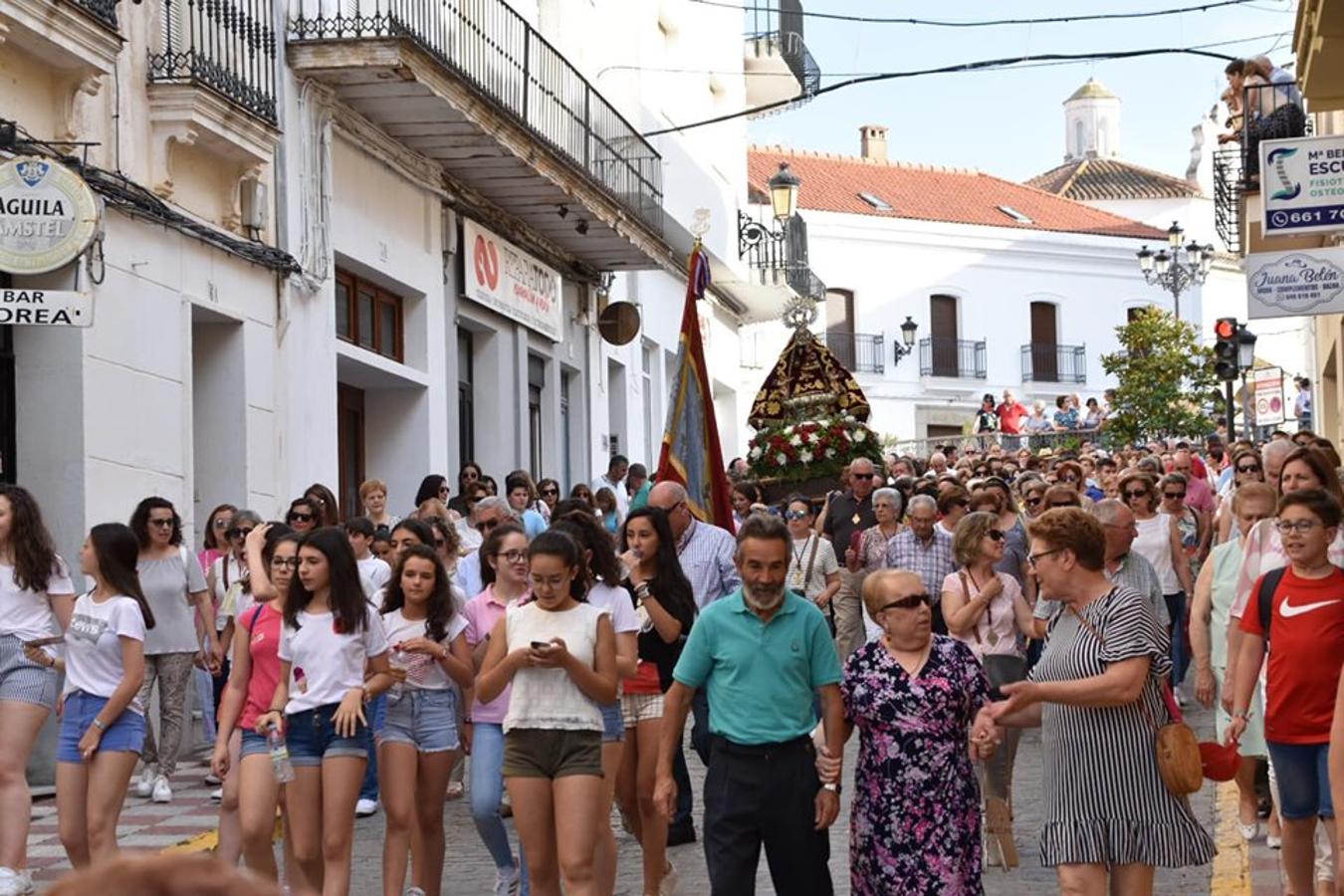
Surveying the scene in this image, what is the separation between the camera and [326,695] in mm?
8562

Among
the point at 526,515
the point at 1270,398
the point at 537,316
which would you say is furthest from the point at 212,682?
the point at 1270,398

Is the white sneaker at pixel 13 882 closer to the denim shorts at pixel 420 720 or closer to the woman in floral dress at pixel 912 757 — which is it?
the denim shorts at pixel 420 720

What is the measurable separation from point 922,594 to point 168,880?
17.7 feet

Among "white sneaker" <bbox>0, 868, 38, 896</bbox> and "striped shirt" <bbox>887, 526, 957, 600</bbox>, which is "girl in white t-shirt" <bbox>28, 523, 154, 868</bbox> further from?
"striped shirt" <bbox>887, 526, 957, 600</bbox>

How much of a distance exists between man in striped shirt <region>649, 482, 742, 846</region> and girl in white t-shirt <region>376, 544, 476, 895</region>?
188 cm

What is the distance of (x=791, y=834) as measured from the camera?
24.3ft

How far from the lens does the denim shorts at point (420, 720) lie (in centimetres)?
905

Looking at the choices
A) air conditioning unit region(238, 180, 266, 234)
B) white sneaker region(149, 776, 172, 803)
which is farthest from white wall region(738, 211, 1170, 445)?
white sneaker region(149, 776, 172, 803)

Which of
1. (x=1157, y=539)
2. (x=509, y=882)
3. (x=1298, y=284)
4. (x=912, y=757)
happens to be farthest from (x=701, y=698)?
(x=1298, y=284)

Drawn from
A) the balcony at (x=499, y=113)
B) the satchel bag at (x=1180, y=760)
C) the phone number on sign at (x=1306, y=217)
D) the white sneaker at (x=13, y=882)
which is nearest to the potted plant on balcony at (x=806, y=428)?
the balcony at (x=499, y=113)

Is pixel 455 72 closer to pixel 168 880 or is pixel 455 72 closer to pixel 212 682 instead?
pixel 212 682

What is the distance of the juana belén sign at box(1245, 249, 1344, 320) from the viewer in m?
15.8

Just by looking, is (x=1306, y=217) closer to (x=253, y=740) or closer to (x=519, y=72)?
(x=253, y=740)

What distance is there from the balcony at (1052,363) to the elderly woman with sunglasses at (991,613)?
165 ft
